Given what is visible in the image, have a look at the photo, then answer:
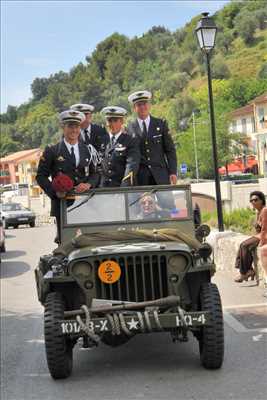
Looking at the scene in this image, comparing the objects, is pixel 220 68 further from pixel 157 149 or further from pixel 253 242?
pixel 157 149

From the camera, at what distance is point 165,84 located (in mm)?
116625

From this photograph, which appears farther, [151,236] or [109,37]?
[109,37]

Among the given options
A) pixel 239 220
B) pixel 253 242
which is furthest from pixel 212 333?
pixel 239 220

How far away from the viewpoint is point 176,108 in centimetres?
9462

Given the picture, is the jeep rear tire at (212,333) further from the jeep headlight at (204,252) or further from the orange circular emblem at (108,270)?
the orange circular emblem at (108,270)

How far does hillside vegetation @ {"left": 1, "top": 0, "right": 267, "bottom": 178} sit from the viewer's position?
210ft

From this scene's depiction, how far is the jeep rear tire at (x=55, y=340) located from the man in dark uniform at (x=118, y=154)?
79.6 inches


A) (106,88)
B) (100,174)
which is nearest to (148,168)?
(100,174)

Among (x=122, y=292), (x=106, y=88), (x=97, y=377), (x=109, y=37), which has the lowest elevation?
(x=97, y=377)

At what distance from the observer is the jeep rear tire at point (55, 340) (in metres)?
6.04

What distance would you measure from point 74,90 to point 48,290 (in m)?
170

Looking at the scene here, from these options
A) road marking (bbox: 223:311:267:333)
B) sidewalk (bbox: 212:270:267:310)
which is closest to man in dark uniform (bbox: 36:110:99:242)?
road marking (bbox: 223:311:267:333)

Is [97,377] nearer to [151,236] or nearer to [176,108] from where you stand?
[151,236]

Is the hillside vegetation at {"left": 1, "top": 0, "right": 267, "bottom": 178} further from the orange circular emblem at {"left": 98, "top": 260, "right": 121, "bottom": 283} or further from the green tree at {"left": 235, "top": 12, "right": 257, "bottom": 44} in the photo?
the orange circular emblem at {"left": 98, "top": 260, "right": 121, "bottom": 283}
